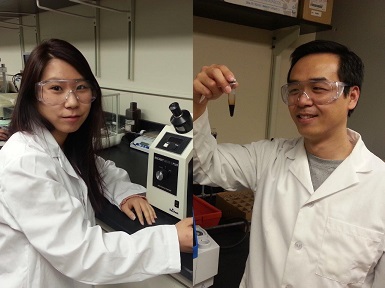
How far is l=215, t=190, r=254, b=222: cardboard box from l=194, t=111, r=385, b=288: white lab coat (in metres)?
0.03

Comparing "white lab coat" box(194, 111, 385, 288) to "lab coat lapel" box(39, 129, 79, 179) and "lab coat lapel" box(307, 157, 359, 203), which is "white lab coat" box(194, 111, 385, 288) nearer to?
"lab coat lapel" box(307, 157, 359, 203)

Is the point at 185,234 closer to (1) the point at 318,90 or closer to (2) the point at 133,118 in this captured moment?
(2) the point at 133,118

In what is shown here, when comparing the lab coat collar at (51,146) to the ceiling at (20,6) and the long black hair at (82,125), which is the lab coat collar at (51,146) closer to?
the long black hair at (82,125)

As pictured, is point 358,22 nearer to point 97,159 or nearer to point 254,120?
point 254,120

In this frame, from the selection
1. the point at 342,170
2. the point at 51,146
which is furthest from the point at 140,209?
the point at 342,170

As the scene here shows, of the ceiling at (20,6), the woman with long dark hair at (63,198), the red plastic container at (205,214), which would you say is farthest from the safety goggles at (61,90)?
the red plastic container at (205,214)

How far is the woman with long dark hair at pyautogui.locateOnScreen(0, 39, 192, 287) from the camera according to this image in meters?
0.55

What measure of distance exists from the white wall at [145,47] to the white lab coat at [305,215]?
11 centimetres

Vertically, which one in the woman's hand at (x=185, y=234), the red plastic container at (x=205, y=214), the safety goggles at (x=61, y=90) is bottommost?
the woman's hand at (x=185, y=234)

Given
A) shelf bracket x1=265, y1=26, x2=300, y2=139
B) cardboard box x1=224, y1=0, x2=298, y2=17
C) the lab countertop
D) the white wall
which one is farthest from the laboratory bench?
cardboard box x1=224, y1=0, x2=298, y2=17

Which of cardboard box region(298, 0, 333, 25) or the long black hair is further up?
cardboard box region(298, 0, 333, 25)

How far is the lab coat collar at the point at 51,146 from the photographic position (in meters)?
0.64

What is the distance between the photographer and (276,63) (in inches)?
21.9

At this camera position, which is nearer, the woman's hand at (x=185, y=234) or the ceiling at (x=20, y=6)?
the woman's hand at (x=185, y=234)
